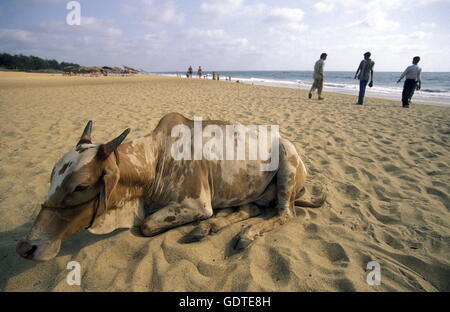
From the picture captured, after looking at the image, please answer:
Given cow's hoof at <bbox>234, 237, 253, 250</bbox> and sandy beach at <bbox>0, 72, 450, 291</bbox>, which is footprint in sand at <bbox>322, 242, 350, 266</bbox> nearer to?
sandy beach at <bbox>0, 72, 450, 291</bbox>

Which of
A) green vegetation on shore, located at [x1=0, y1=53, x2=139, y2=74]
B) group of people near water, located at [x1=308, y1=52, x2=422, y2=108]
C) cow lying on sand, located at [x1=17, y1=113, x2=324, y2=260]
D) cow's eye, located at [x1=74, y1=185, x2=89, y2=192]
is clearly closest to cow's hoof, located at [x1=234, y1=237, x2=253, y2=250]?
cow lying on sand, located at [x1=17, y1=113, x2=324, y2=260]

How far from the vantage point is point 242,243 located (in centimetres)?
225

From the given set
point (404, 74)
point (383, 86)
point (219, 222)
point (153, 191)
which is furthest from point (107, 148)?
point (383, 86)

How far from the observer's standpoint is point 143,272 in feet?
6.34

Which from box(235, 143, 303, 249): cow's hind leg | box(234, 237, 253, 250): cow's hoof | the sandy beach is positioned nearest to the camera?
the sandy beach

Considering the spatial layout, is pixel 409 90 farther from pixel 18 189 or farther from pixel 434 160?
pixel 18 189

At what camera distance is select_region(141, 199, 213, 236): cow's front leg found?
231 centimetres

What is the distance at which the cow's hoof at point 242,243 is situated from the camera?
2.22 metres

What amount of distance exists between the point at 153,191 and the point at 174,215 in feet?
1.15

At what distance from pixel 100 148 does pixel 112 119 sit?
19.7 ft

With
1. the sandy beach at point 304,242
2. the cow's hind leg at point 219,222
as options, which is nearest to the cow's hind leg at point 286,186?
the sandy beach at point 304,242

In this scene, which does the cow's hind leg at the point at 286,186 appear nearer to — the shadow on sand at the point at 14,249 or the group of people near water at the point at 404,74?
the shadow on sand at the point at 14,249

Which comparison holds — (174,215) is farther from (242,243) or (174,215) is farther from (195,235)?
(242,243)
